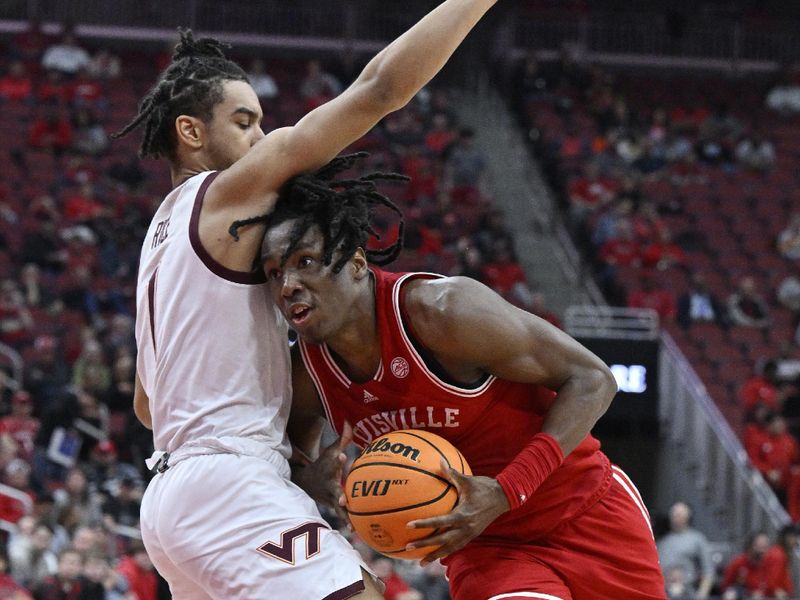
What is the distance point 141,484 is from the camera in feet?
33.6

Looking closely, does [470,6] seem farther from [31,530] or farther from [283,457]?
[31,530]

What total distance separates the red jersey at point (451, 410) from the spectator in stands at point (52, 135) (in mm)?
12068

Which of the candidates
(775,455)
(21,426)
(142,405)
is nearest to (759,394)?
(775,455)

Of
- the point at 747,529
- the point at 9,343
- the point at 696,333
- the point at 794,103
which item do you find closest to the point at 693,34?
the point at 794,103

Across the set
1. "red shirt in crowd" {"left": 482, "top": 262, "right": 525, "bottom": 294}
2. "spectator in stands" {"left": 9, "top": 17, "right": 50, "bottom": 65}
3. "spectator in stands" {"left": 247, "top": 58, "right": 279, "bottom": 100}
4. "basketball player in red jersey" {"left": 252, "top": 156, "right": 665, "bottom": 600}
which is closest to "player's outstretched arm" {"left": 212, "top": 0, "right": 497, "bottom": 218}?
"basketball player in red jersey" {"left": 252, "top": 156, "right": 665, "bottom": 600}

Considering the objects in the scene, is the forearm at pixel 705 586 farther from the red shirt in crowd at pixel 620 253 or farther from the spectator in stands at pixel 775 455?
the red shirt in crowd at pixel 620 253

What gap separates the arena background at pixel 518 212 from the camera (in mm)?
11117

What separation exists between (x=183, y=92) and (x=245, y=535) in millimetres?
1315

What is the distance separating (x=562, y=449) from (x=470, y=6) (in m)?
1.24

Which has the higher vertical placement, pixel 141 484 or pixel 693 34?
pixel 693 34

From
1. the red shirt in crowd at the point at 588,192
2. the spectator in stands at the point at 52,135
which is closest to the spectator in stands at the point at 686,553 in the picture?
the red shirt in crowd at the point at 588,192

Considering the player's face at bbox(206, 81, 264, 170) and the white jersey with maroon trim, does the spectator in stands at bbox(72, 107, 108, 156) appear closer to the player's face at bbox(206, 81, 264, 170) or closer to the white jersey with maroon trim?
the player's face at bbox(206, 81, 264, 170)

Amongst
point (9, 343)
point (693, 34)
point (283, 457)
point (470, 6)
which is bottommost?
point (9, 343)

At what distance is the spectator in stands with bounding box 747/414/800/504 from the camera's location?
41.1ft
